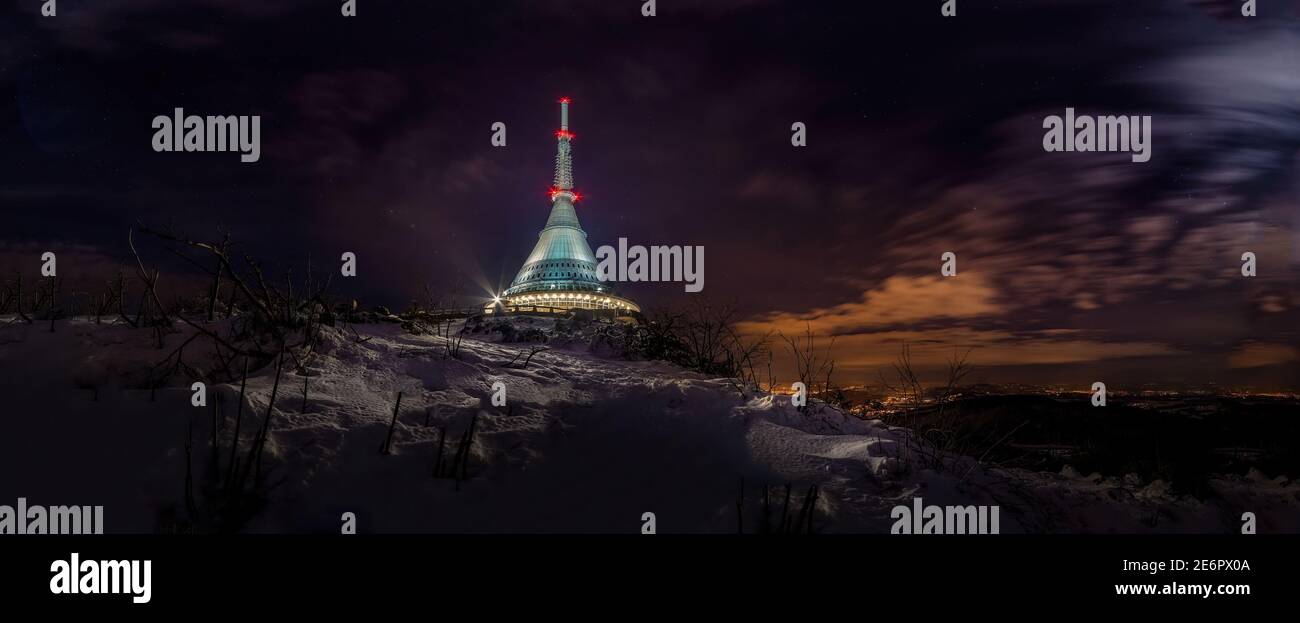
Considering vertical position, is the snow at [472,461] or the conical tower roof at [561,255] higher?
the conical tower roof at [561,255]

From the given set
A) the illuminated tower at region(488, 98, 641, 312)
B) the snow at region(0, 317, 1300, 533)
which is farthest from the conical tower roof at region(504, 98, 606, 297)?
the snow at region(0, 317, 1300, 533)

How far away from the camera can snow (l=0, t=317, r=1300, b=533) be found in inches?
147

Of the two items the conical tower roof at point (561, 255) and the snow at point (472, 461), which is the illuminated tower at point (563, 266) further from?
the snow at point (472, 461)

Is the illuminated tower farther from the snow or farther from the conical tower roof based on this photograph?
the snow

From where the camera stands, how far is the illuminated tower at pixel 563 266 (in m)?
62.8

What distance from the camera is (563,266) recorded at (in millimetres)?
67250

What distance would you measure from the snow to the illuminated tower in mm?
53204

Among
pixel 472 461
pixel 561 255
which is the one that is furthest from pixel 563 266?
pixel 472 461

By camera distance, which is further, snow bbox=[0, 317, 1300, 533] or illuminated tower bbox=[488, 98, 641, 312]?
illuminated tower bbox=[488, 98, 641, 312]

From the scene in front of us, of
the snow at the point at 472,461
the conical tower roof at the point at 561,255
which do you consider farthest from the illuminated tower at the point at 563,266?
the snow at the point at 472,461

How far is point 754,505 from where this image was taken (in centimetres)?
407

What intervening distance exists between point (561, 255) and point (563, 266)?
2.05 meters

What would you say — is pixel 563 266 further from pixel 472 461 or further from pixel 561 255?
pixel 472 461

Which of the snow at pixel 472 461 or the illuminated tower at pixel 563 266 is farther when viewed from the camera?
the illuminated tower at pixel 563 266
